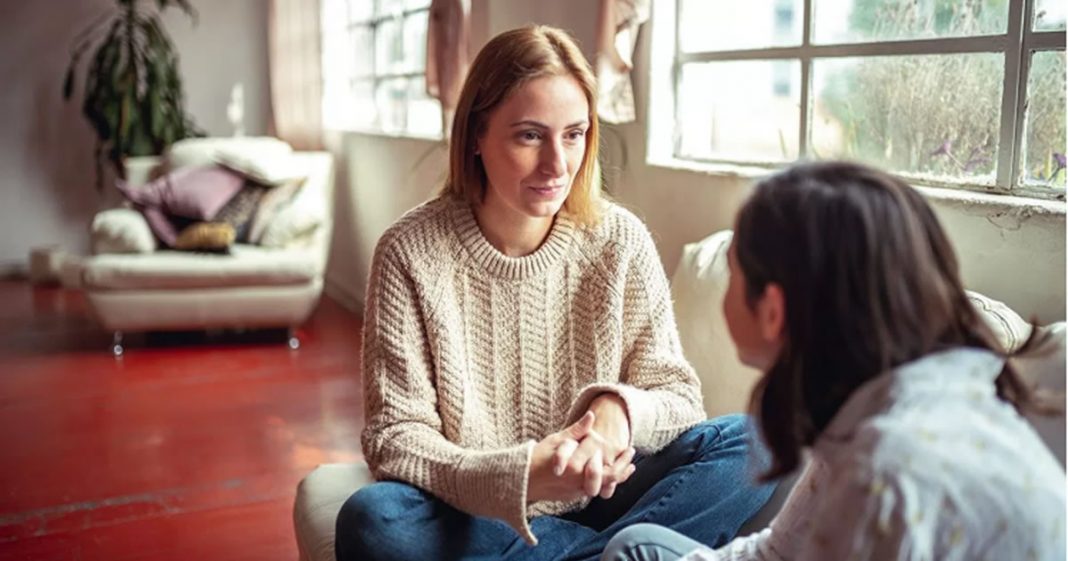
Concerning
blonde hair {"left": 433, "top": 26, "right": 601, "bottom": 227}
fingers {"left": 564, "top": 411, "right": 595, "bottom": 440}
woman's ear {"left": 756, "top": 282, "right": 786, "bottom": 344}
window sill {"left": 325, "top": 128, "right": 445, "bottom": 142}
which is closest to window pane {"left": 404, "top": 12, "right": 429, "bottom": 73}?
window sill {"left": 325, "top": 128, "right": 445, "bottom": 142}

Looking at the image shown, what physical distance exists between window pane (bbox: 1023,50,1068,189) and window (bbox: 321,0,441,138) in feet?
9.02

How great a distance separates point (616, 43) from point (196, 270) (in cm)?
233

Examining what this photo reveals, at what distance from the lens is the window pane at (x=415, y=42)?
4543mm

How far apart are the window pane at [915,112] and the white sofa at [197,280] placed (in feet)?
8.59

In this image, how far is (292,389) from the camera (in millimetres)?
3766

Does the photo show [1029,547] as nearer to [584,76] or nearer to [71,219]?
[584,76]

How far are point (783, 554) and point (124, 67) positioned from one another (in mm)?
5458

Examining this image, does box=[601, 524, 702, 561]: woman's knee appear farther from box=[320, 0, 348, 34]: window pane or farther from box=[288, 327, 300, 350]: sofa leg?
box=[320, 0, 348, 34]: window pane

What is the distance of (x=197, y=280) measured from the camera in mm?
4293

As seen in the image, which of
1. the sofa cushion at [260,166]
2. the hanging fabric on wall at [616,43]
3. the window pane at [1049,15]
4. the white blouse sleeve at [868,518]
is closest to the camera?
the white blouse sleeve at [868,518]

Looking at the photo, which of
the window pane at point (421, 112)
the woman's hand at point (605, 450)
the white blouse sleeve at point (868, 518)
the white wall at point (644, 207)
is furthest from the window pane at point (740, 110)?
the window pane at point (421, 112)

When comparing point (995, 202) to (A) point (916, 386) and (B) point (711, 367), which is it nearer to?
(B) point (711, 367)

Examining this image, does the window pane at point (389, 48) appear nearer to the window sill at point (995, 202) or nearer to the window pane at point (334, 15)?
Answer: the window pane at point (334, 15)

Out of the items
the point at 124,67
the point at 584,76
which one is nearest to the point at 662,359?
the point at 584,76
